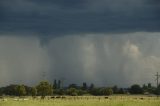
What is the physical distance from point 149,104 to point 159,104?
141 cm

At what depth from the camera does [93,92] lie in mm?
194375

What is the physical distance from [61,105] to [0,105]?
30.4ft

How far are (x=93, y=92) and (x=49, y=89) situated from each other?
6356 cm

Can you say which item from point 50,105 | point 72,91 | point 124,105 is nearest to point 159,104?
point 124,105

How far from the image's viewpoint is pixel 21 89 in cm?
15775

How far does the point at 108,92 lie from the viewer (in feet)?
582

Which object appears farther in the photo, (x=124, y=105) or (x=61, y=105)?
(x=61, y=105)

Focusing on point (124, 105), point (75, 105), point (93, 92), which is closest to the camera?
point (124, 105)

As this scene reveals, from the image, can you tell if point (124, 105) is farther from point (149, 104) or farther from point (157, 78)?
point (157, 78)

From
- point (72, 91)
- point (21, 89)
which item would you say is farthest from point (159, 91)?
point (21, 89)

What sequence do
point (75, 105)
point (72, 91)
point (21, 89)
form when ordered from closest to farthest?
point (75, 105) → point (21, 89) → point (72, 91)

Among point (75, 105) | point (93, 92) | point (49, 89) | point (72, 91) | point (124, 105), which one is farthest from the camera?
point (93, 92)

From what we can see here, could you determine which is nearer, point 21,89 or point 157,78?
point 21,89

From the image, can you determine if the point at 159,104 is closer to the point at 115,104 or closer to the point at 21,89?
the point at 115,104
